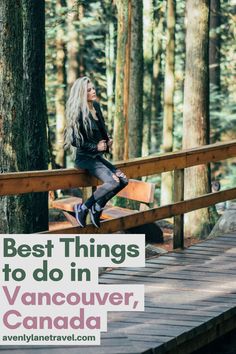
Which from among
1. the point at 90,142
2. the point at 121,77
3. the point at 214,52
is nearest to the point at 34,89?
the point at 90,142

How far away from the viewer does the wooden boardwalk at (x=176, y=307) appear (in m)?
6.79

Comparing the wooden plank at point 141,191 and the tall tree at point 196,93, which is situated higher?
the tall tree at point 196,93

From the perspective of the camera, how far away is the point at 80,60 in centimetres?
3369

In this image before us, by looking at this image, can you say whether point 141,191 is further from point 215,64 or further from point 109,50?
point 109,50

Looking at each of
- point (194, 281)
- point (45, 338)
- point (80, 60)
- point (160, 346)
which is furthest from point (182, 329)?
point (80, 60)

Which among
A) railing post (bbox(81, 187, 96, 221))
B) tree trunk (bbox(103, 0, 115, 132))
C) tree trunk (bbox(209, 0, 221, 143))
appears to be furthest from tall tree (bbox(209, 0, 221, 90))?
railing post (bbox(81, 187, 96, 221))

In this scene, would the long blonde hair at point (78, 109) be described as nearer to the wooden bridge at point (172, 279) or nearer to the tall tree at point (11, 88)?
the wooden bridge at point (172, 279)

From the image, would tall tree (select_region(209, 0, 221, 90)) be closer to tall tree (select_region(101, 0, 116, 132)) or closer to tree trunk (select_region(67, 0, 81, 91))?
tall tree (select_region(101, 0, 116, 132))

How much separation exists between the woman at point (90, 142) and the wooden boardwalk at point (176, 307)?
0.82 metres

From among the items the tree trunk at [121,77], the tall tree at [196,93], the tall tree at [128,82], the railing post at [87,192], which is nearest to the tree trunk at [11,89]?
the railing post at [87,192]

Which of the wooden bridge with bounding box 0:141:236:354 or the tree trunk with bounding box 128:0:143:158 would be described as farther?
the tree trunk with bounding box 128:0:143:158

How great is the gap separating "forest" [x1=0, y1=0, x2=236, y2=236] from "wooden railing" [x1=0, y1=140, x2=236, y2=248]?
1.46 meters

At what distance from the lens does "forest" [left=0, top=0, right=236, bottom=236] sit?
988cm

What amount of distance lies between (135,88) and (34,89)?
21.4 feet
